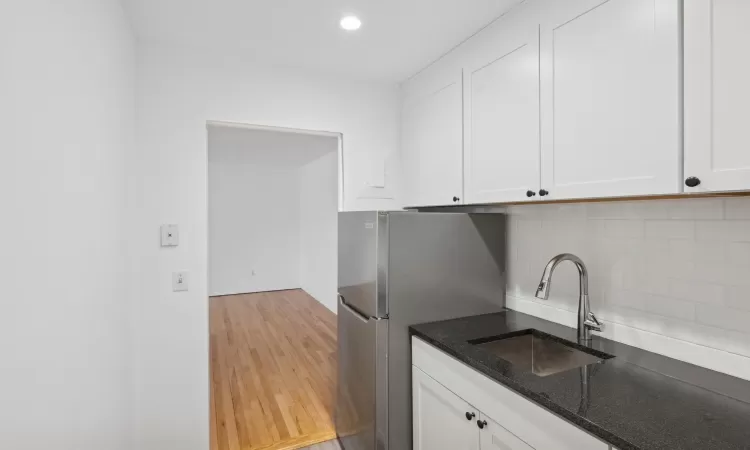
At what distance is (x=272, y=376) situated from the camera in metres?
3.32

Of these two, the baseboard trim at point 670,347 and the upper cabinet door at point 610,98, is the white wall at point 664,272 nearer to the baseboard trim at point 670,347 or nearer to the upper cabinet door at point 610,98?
the baseboard trim at point 670,347

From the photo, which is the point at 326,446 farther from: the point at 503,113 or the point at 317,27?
the point at 317,27

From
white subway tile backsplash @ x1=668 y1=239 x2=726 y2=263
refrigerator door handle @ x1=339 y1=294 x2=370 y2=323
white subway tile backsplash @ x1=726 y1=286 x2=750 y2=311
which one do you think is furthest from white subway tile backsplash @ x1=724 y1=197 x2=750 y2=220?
refrigerator door handle @ x1=339 y1=294 x2=370 y2=323

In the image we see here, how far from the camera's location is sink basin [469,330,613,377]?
162cm

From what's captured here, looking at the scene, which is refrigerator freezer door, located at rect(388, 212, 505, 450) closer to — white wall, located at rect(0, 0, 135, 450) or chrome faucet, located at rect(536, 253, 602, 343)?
chrome faucet, located at rect(536, 253, 602, 343)

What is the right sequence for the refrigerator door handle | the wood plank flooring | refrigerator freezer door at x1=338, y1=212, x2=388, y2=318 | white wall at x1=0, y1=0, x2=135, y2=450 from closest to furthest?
1. white wall at x1=0, y1=0, x2=135, y2=450
2. refrigerator freezer door at x1=338, y1=212, x2=388, y2=318
3. the refrigerator door handle
4. the wood plank flooring

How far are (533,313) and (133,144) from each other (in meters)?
2.30

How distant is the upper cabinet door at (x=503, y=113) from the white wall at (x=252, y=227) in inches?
203

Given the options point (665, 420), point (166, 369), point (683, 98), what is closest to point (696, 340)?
point (665, 420)

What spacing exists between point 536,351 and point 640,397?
0.66 metres

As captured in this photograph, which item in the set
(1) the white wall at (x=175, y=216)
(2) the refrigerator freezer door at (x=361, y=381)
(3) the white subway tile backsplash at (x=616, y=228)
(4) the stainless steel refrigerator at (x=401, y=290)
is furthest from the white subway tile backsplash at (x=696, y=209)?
(1) the white wall at (x=175, y=216)

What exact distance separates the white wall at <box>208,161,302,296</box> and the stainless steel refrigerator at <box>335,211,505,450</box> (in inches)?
194

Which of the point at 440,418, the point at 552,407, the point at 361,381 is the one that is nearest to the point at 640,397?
the point at 552,407

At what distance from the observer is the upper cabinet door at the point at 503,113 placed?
158 centimetres
